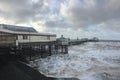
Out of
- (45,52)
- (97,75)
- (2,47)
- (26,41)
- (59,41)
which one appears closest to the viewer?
(97,75)

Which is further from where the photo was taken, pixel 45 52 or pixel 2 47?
pixel 45 52

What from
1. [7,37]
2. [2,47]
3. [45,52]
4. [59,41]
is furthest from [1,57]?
[59,41]

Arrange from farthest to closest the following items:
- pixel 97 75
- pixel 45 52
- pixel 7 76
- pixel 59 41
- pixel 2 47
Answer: pixel 59 41
pixel 45 52
pixel 2 47
pixel 97 75
pixel 7 76

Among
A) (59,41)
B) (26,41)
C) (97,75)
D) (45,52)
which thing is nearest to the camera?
(97,75)

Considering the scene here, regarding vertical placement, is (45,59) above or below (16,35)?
below

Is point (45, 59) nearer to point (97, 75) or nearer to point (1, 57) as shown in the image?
point (1, 57)

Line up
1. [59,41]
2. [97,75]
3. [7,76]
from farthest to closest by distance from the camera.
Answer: [59,41] < [97,75] < [7,76]

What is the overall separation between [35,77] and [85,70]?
9737 millimetres

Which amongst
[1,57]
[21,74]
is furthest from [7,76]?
[1,57]

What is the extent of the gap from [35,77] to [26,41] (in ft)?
48.5

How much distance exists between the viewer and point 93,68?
3200cm

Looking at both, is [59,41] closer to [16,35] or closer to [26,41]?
[26,41]

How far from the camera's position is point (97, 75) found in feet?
88.5

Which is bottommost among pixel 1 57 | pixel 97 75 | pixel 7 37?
pixel 97 75
